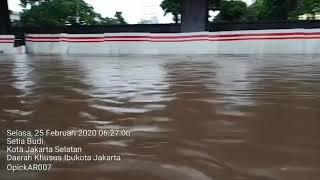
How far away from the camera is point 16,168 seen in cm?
403

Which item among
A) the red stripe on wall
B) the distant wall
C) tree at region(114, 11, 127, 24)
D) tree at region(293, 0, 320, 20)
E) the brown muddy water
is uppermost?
tree at region(293, 0, 320, 20)

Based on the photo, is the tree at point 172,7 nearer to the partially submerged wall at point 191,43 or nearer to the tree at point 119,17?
the tree at point 119,17

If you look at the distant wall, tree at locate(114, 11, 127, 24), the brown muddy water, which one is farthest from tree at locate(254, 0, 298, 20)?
the brown muddy water

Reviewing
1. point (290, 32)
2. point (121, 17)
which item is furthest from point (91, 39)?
point (121, 17)

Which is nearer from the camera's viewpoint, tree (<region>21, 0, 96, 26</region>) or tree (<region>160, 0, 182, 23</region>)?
tree (<region>160, 0, 182, 23</region>)

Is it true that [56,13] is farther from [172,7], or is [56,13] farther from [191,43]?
[191,43]

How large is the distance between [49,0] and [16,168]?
52374 mm

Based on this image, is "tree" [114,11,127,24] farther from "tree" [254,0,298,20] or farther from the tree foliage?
"tree" [254,0,298,20]

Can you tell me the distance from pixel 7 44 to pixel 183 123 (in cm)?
2715

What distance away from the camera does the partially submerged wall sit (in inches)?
983

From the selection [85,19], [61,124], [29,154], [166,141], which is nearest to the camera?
[29,154]

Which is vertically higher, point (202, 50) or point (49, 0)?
point (49, 0)

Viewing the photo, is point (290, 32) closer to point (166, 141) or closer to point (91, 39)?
point (91, 39)

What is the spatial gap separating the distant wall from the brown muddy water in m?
21.3
